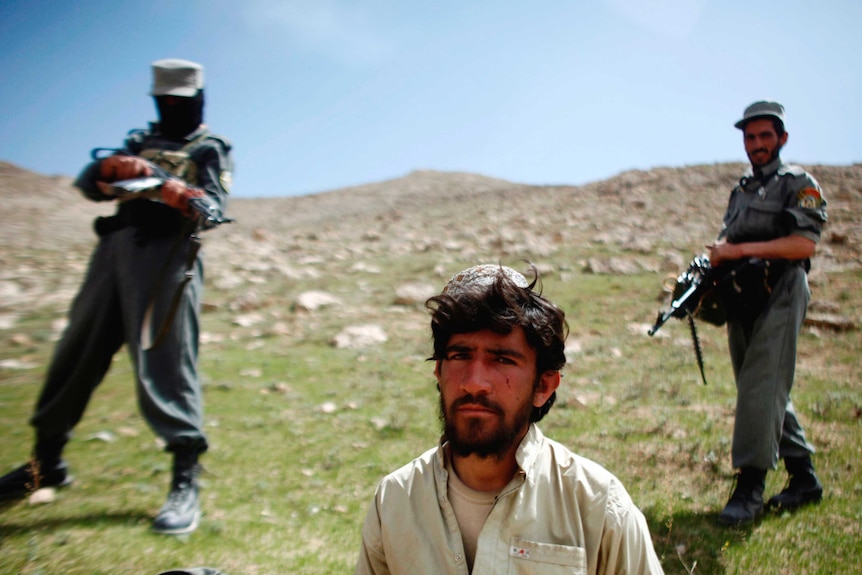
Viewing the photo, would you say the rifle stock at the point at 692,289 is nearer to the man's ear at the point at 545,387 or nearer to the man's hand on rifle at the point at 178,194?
the man's ear at the point at 545,387

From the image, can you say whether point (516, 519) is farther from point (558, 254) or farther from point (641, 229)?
point (641, 229)

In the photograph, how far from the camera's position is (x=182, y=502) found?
2.76 meters

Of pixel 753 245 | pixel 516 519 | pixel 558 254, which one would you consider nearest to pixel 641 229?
pixel 558 254

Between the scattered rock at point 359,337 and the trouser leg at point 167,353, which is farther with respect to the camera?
Result: the scattered rock at point 359,337

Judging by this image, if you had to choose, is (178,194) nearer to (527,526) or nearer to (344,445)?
(344,445)

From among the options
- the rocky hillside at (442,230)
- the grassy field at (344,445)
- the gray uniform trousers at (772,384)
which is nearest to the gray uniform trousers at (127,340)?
the grassy field at (344,445)

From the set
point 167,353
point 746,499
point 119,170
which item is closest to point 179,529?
point 167,353

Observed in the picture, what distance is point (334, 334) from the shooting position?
7.25 m

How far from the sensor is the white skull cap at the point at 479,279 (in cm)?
178

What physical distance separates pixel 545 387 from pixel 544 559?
527mm

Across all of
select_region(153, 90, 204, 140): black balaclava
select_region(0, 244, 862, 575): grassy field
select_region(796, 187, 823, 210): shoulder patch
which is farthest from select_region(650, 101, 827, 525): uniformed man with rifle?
select_region(153, 90, 204, 140): black balaclava

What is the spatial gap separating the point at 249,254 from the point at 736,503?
34.9ft

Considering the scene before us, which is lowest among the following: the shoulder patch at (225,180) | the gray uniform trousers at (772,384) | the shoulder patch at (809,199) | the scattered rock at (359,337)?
the scattered rock at (359,337)

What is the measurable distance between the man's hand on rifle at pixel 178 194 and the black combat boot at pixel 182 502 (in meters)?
1.21
